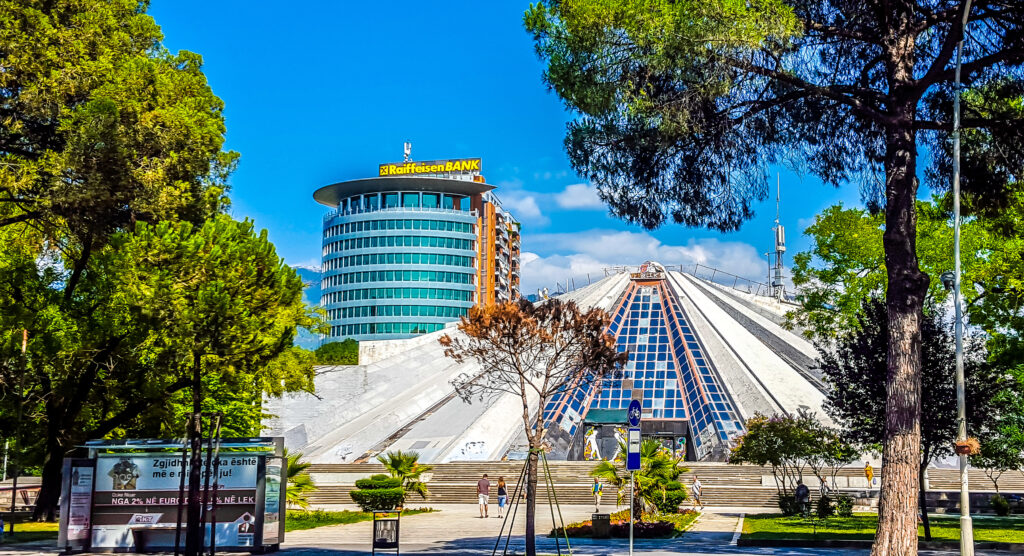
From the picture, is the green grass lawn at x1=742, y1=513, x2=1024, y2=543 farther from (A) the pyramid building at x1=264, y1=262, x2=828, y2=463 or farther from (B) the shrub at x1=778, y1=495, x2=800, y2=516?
(A) the pyramid building at x1=264, y1=262, x2=828, y2=463

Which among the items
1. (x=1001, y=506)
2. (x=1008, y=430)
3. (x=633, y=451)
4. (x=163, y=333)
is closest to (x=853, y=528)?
(x=1008, y=430)

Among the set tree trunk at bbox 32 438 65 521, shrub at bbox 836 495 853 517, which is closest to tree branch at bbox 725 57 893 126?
shrub at bbox 836 495 853 517

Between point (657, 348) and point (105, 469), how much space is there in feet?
136

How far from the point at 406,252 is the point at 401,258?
37.6 inches

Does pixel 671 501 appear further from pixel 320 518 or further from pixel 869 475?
pixel 869 475

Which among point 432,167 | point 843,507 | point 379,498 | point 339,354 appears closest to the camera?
point 843,507

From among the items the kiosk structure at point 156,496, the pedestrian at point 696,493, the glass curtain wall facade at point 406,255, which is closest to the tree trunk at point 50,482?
the kiosk structure at point 156,496

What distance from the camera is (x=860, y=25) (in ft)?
50.2

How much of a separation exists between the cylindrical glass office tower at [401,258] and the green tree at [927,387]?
82556 millimetres

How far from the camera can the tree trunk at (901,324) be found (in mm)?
13117

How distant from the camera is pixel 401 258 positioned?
10706cm

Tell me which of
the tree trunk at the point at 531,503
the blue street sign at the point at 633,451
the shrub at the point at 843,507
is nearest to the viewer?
the blue street sign at the point at 633,451

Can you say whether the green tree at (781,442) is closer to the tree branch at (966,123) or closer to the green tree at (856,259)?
the green tree at (856,259)

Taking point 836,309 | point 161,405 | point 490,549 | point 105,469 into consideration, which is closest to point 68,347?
point 161,405
